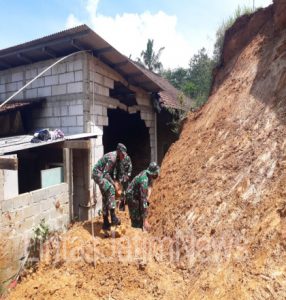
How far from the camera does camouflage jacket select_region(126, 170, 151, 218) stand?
541 centimetres

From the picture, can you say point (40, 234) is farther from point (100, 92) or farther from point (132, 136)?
point (132, 136)

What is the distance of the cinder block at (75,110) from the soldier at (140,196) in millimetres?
2980

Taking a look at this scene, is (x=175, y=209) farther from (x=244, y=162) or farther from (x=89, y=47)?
(x=89, y=47)

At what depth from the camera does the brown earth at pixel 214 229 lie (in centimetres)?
370

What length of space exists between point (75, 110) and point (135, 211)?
3.47 meters

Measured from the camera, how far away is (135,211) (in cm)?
566

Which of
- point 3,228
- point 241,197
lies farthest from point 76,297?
point 241,197

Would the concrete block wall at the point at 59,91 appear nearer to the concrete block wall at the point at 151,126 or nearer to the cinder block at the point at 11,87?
the cinder block at the point at 11,87

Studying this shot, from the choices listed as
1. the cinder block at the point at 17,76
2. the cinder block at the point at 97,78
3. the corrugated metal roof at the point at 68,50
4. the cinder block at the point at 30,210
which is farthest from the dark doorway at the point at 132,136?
the cinder block at the point at 30,210

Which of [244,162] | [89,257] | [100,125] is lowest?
[89,257]

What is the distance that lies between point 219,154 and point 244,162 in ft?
2.29

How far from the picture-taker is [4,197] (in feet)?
16.7

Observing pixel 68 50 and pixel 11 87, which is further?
pixel 11 87

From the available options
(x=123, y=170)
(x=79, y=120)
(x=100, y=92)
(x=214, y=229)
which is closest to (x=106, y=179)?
(x=123, y=170)
